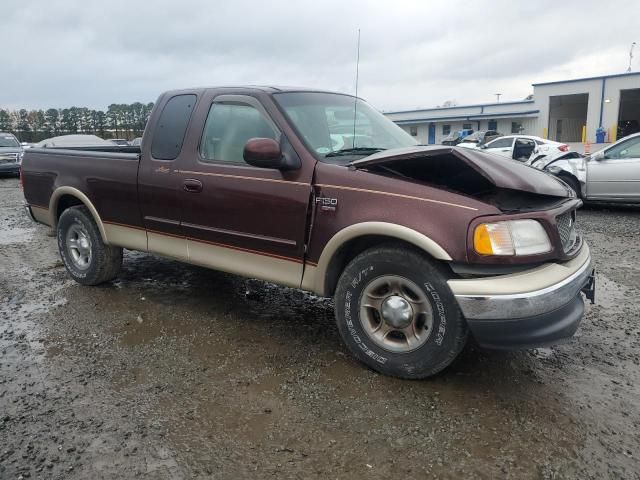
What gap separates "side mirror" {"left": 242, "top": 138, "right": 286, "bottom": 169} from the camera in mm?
3426

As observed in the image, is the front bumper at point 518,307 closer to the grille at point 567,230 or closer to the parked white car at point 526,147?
the grille at point 567,230

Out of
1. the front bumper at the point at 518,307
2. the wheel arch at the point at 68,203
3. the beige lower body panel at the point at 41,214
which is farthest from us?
the beige lower body panel at the point at 41,214

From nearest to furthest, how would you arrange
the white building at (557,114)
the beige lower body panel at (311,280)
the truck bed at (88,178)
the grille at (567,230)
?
the grille at (567,230) → the beige lower body panel at (311,280) → the truck bed at (88,178) → the white building at (557,114)

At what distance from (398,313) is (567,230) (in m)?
1.24

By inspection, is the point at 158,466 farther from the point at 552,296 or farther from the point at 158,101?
the point at 158,101

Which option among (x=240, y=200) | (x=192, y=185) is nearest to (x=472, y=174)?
(x=240, y=200)

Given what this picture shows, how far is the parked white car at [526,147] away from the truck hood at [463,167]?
8.52 metres

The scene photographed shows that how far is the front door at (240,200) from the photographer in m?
3.61

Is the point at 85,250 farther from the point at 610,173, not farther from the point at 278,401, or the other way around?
the point at 610,173

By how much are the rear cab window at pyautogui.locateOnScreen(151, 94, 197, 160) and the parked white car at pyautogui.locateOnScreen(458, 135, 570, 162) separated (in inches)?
350

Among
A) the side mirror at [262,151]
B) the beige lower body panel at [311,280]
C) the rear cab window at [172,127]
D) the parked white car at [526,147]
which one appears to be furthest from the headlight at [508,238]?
the parked white car at [526,147]

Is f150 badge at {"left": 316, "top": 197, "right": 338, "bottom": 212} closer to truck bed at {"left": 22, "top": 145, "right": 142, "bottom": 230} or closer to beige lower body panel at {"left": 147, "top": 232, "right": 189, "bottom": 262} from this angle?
beige lower body panel at {"left": 147, "top": 232, "right": 189, "bottom": 262}

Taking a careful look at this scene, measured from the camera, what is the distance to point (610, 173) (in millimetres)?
9641

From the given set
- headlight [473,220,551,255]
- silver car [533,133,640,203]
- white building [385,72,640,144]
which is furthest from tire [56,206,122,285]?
white building [385,72,640,144]
